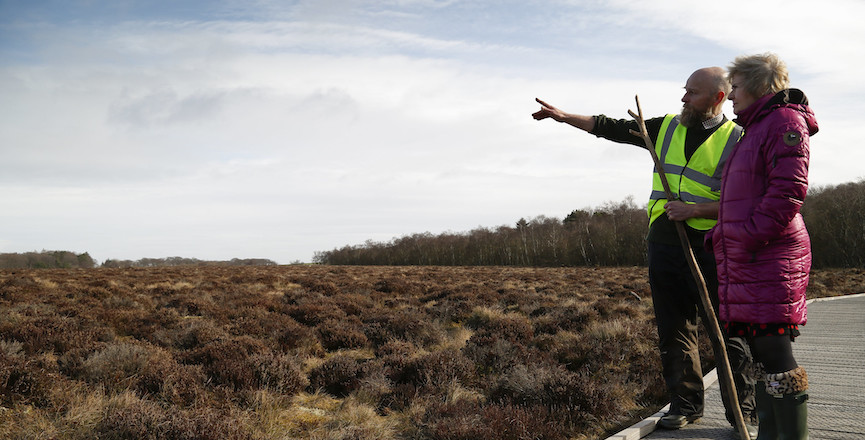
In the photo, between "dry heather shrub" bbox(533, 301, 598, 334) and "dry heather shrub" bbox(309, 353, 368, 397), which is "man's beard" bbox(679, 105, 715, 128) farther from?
"dry heather shrub" bbox(533, 301, 598, 334)

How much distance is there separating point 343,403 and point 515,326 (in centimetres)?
382

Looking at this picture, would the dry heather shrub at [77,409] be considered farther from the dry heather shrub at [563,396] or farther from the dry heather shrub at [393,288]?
the dry heather shrub at [393,288]

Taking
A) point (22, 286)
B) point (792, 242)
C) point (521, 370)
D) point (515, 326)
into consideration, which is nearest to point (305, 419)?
point (521, 370)

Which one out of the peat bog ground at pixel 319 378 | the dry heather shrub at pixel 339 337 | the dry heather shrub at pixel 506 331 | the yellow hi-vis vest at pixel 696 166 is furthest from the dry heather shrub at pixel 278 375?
the yellow hi-vis vest at pixel 696 166

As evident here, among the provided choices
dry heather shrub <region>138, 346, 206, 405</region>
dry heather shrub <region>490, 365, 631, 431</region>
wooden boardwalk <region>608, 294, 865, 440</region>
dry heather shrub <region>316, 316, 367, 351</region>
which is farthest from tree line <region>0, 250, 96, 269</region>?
wooden boardwalk <region>608, 294, 865, 440</region>

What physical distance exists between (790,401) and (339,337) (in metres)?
5.89

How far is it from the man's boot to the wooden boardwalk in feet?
2.63

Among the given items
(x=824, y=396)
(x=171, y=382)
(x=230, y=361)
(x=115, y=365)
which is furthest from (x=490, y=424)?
(x=115, y=365)

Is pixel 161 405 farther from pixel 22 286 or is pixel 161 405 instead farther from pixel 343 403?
pixel 22 286

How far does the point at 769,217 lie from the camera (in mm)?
1957

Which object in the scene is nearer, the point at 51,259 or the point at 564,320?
the point at 564,320

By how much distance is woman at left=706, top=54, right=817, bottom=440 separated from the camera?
196 centimetres

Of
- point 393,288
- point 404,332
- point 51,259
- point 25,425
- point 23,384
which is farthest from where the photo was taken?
point 51,259

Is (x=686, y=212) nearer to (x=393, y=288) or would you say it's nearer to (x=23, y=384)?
(x=23, y=384)
